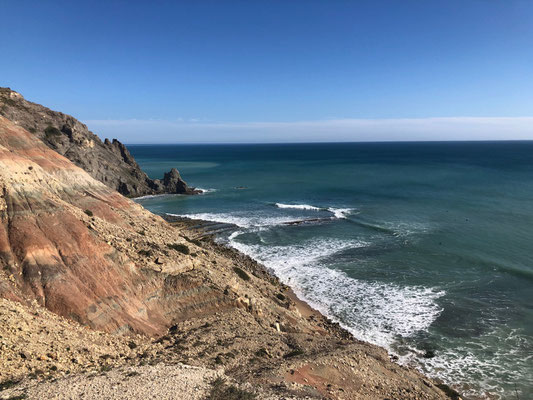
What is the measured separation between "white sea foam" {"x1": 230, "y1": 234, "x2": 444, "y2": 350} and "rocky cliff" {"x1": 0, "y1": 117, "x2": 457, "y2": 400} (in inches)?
119

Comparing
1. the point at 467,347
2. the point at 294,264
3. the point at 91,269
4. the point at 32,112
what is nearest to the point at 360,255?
the point at 294,264

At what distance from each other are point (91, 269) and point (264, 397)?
14.1 m

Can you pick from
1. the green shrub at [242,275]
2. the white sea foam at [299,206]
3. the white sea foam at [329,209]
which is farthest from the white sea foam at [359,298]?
the white sea foam at [299,206]

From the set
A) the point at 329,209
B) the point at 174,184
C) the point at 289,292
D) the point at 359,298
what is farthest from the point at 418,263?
the point at 174,184

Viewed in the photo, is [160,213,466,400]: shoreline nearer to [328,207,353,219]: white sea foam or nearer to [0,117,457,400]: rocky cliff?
[0,117,457,400]: rocky cliff

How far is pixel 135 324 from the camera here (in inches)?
836

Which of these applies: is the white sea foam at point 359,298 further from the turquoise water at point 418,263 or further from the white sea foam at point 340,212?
the white sea foam at point 340,212

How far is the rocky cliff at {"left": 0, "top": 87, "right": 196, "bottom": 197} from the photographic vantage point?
76875mm

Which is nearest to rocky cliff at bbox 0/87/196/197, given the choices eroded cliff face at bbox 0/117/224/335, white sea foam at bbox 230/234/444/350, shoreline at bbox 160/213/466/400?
shoreline at bbox 160/213/466/400

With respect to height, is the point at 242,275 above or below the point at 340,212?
below

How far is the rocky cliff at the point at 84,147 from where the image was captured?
76.9 metres

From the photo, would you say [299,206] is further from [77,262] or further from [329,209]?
[77,262]

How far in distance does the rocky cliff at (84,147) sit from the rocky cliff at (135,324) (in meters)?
55.7

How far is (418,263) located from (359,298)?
12.8m
